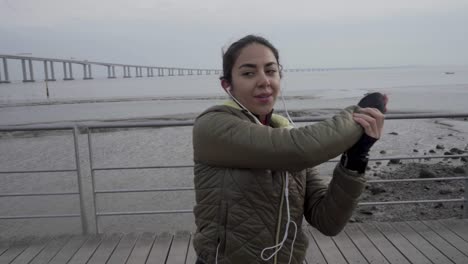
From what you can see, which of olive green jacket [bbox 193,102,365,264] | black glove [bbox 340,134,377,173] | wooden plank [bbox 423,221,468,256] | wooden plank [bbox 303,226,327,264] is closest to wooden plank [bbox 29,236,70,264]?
wooden plank [bbox 303,226,327,264]

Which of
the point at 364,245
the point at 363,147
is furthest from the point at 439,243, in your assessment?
the point at 363,147

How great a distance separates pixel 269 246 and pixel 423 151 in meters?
11.1

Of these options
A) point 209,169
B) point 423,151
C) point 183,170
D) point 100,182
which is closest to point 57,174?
point 100,182

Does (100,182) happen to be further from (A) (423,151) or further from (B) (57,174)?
(A) (423,151)

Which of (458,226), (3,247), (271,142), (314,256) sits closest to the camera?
(271,142)

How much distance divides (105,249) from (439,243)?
2763 mm

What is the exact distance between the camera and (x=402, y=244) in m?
3.14

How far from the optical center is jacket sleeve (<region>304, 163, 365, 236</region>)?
1.21 meters

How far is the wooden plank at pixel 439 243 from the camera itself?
2895mm

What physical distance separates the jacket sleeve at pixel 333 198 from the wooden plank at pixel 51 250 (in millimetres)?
2502

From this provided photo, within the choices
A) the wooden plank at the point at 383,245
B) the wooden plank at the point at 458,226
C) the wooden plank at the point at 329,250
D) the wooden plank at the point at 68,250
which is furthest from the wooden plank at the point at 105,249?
the wooden plank at the point at 458,226

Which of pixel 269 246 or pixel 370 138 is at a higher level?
pixel 370 138

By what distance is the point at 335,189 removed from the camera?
4.15 feet

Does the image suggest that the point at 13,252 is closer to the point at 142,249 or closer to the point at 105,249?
the point at 105,249
